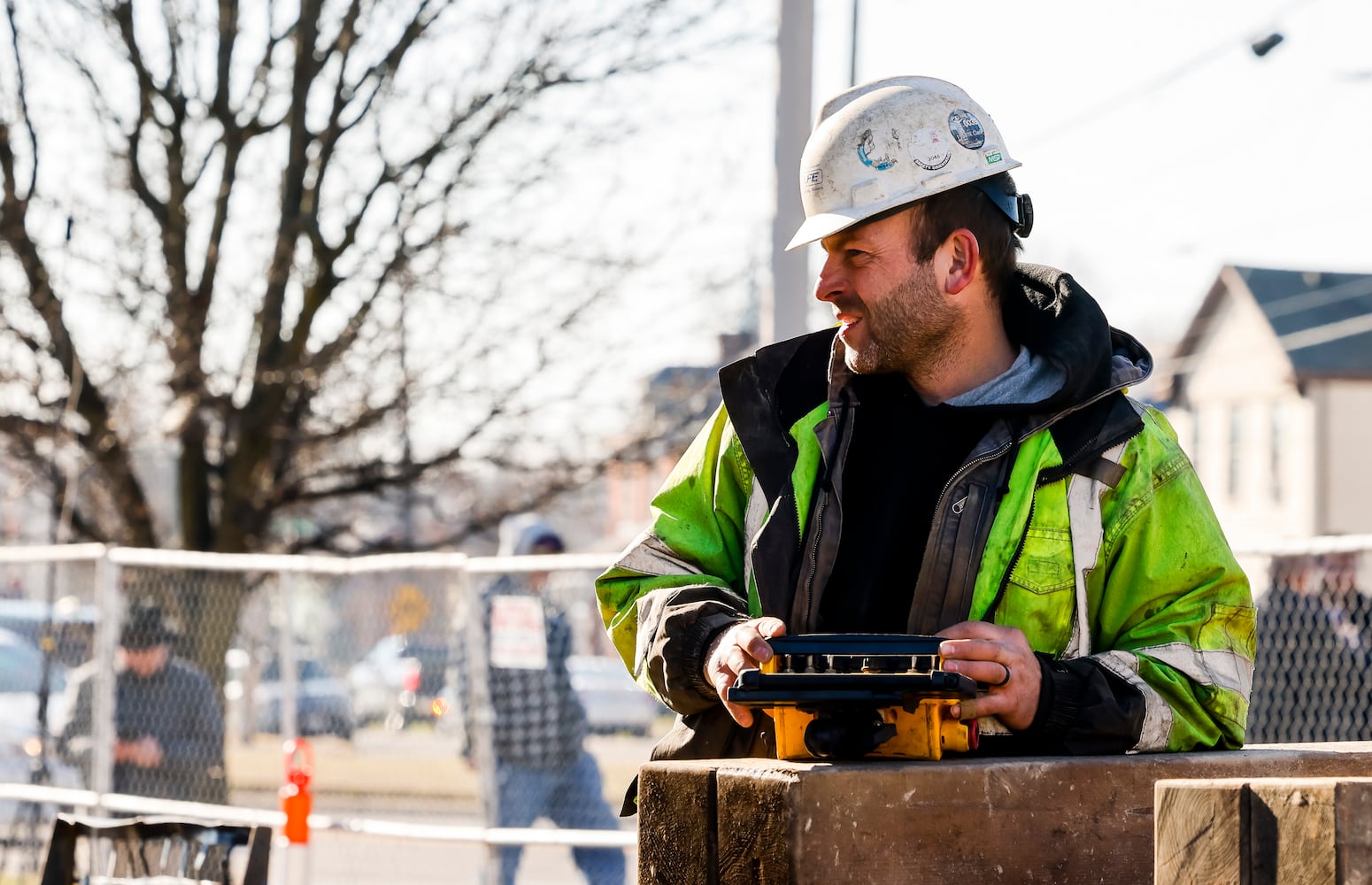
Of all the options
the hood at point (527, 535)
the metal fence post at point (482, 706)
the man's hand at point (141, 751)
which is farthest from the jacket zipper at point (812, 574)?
the man's hand at point (141, 751)

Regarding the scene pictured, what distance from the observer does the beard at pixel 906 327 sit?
2682 mm

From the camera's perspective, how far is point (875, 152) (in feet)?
8.44

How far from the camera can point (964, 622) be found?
235 cm

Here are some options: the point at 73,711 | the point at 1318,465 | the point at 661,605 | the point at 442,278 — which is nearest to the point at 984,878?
the point at 661,605

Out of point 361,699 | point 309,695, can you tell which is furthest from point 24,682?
point 361,699

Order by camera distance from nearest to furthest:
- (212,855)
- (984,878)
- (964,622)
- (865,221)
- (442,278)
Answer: (984,878) < (964,622) < (865,221) < (212,855) < (442,278)

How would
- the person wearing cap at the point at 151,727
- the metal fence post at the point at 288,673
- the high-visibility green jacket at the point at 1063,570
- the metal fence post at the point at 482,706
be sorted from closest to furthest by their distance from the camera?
the high-visibility green jacket at the point at 1063,570, the metal fence post at the point at 482,706, the metal fence post at the point at 288,673, the person wearing cap at the point at 151,727

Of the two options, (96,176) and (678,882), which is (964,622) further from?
(96,176)

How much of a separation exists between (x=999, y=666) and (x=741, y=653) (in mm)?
359

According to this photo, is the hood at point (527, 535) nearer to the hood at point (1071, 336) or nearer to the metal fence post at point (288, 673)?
the metal fence post at point (288, 673)

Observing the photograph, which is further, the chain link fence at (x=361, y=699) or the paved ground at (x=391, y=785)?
the paved ground at (x=391, y=785)

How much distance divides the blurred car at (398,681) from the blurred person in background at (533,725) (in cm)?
117

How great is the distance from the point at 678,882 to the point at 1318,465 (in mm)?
42990

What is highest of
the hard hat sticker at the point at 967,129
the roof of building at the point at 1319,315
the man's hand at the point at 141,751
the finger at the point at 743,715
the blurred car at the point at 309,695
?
the roof of building at the point at 1319,315
